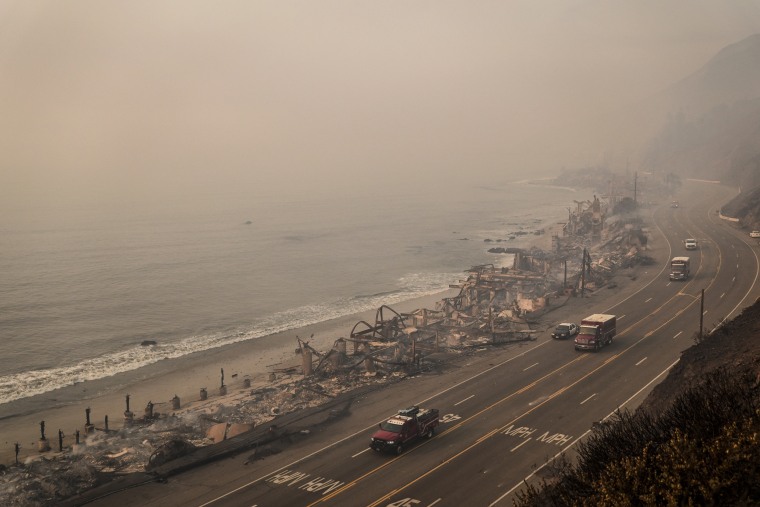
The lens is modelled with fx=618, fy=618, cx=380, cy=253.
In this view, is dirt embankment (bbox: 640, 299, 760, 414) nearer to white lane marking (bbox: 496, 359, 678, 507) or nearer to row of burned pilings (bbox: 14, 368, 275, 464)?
white lane marking (bbox: 496, 359, 678, 507)

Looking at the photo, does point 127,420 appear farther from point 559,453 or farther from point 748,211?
point 748,211

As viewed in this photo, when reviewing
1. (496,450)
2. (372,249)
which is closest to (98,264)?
(372,249)

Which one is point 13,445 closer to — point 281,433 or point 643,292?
point 281,433

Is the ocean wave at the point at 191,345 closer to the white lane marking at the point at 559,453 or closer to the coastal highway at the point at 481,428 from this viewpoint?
the coastal highway at the point at 481,428

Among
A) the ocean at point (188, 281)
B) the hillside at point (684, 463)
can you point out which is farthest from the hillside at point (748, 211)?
the hillside at point (684, 463)

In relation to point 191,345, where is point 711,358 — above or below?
above

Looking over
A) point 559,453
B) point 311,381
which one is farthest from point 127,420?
point 559,453

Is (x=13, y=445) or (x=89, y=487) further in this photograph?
(x=13, y=445)
